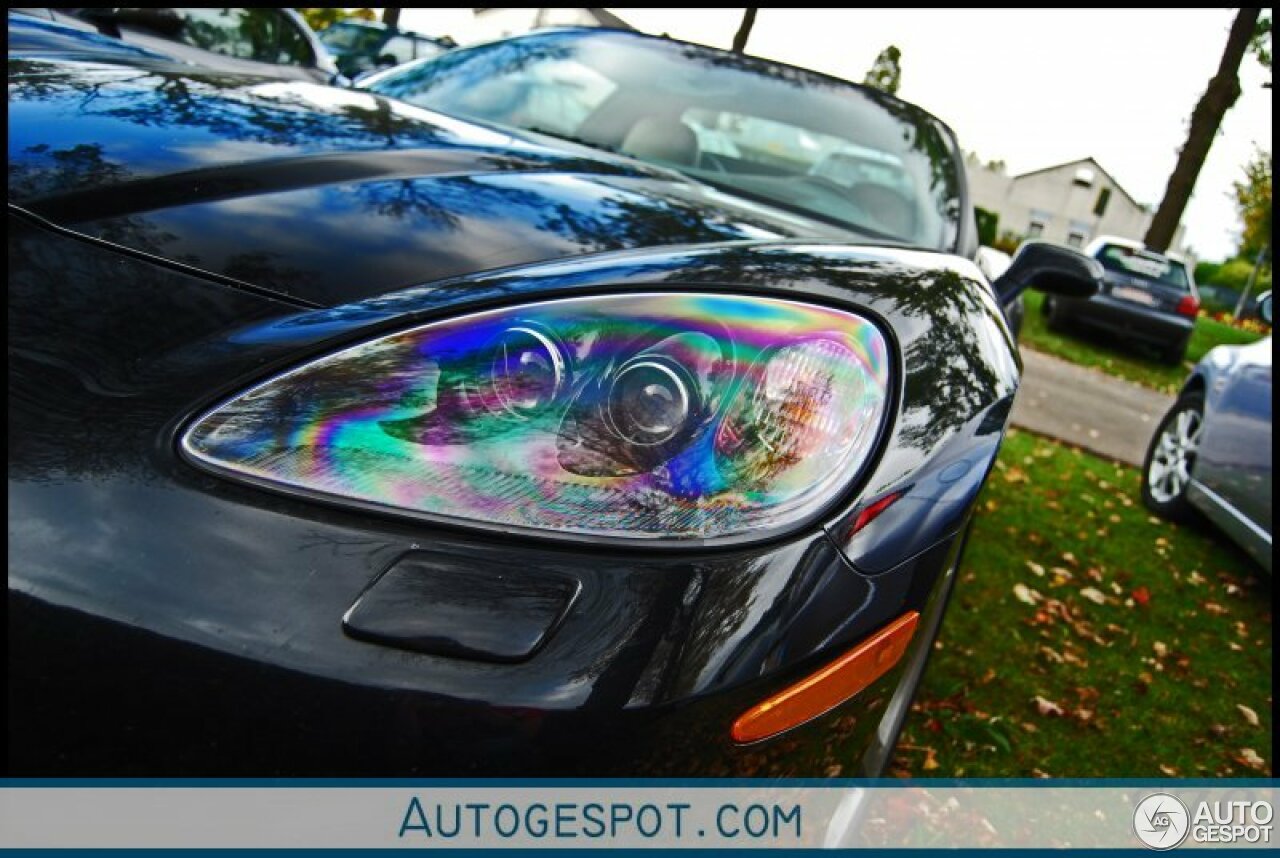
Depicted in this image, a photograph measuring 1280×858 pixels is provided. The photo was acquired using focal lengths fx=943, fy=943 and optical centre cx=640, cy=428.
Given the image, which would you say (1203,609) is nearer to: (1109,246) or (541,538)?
(541,538)

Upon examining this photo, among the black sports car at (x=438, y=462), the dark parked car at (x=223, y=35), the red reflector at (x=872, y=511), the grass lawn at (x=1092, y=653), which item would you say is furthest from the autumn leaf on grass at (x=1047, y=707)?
the dark parked car at (x=223, y=35)

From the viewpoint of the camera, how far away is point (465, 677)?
2.77 feet

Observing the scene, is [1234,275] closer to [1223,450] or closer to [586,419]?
[1223,450]

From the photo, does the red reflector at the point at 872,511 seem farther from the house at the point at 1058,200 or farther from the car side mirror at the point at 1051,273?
the house at the point at 1058,200

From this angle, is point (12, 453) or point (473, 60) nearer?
point (12, 453)

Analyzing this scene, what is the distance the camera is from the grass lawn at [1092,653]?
2.50 metres

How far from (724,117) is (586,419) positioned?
1962mm

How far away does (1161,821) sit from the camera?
6.75 ft

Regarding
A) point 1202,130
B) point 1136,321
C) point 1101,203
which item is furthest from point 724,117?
point 1101,203

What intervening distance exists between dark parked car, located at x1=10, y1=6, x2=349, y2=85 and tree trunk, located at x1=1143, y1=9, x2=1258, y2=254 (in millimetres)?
A: 14195

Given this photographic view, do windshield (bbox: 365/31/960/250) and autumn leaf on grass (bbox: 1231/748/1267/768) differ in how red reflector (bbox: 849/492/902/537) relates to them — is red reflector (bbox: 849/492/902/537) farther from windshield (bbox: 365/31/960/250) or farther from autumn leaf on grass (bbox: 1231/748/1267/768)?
autumn leaf on grass (bbox: 1231/748/1267/768)

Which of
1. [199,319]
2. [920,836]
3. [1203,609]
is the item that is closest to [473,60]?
[199,319]

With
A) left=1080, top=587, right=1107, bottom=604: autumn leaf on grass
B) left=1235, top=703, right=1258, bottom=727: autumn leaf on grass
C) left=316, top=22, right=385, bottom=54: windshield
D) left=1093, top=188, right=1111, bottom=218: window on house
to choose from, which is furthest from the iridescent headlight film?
left=1093, top=188, right=1111, bottom=218: window on house

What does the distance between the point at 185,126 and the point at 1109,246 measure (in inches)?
512
